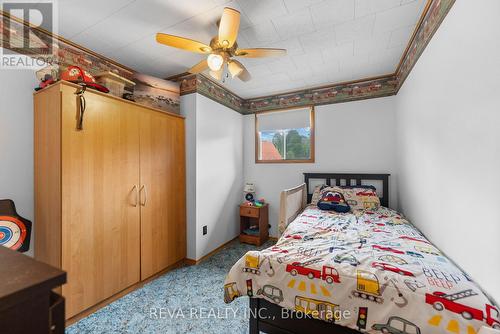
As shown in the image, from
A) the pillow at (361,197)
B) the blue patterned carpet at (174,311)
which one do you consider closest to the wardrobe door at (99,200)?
the blue patterned carpet at (174,311)

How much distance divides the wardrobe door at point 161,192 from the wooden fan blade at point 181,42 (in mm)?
901

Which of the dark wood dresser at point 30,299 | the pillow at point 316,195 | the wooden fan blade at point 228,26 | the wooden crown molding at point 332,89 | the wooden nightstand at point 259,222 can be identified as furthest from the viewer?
the wooden nightstand at point 259,222

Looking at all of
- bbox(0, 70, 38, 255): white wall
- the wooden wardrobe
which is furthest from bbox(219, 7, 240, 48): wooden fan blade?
bbox(0, 70, 38, 255): white wall

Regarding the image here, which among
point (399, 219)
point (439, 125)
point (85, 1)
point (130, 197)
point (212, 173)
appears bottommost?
point (399, 219)

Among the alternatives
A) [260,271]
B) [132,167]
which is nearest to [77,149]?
[132,167]

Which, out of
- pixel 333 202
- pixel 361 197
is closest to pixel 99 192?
pixel 333 202

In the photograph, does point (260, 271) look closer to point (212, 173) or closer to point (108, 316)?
point (108, 316)

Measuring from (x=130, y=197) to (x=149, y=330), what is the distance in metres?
1.16

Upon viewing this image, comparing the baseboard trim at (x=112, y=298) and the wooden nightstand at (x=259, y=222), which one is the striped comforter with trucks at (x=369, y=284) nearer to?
the baseboard trim at (x=112, y=298)

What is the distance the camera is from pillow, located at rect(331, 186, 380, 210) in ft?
8.74

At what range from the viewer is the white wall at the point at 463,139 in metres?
1.01

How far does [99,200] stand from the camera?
186 cm

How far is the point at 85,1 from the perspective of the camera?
60.0 inches

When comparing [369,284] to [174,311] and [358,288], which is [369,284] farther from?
[174,311]
